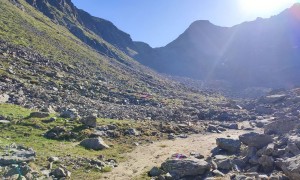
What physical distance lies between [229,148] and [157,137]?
50.9 feet

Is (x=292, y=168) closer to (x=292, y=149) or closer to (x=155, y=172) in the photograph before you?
(x=292, y=149)

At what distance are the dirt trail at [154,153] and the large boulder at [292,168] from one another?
1235 cm

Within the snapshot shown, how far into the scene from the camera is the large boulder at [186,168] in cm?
3266

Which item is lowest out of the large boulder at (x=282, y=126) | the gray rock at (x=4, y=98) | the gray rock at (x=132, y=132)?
the gray rock at (x=4, y=98)

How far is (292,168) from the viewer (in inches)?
1096

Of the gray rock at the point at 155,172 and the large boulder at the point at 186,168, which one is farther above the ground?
the large boulder at the point at 186,168

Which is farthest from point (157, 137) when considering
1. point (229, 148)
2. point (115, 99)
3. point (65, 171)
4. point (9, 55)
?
point (9, 55)

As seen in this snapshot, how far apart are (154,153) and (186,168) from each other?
1256 centimetres

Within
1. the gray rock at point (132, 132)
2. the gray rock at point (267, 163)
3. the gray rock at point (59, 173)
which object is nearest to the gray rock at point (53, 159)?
the gray rock at point (59, 173)

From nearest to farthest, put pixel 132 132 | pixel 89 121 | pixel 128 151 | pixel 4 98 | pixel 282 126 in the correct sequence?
pixel 128 151, pixel 89 121, pixel 282 126, pixel 132 132, pixel 4 98

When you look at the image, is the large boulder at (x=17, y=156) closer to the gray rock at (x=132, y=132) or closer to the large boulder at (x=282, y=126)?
the gray rock at (x=132, y=132)

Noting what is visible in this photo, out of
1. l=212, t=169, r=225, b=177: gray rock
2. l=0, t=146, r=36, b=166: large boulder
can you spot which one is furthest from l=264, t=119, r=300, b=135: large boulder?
l=0, t=146, r=36, b=166: large boulder

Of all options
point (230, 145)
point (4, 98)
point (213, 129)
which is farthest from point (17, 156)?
point (213, 129)

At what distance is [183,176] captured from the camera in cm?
3256
